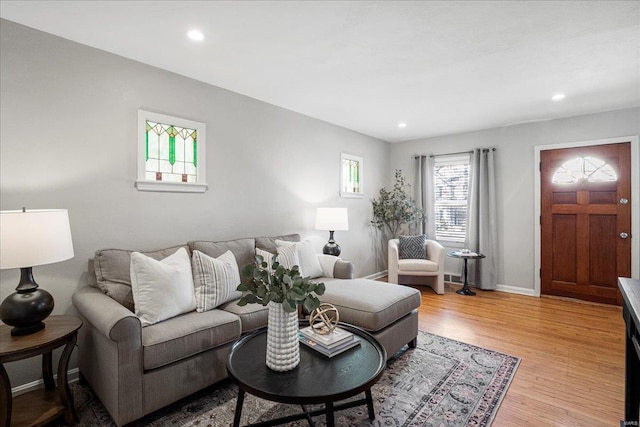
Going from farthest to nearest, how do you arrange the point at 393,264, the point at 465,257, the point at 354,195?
1. the point at 354,195
2. the point at 393,264
3. the point at 465,257

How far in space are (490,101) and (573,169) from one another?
68.2 inches

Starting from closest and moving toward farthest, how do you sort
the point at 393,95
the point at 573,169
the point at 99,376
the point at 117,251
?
1. the point at 99,376
2. the point at 117,251
3. the point at 393,95
4. the point at 573,169

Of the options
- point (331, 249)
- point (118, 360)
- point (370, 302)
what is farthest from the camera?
point (331, 249)

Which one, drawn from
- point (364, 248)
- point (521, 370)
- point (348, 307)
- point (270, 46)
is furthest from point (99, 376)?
point (364, 248)

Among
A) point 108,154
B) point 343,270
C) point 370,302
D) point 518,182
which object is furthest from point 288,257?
point 518,182

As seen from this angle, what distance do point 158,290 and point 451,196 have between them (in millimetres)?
4785

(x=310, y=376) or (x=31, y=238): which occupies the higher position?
(x=31, y=238)

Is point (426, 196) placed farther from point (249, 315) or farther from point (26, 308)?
point (26, 308)

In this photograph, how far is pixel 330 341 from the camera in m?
1.81

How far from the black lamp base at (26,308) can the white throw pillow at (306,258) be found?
6.12 feet

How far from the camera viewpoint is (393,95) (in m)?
3.58

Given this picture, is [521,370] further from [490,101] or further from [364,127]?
[364,127]

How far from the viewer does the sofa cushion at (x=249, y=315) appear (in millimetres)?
2357

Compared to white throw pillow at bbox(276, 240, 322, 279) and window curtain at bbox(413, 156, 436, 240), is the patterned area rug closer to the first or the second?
white throw pillow at bbox(276, 240, 322, 279)
